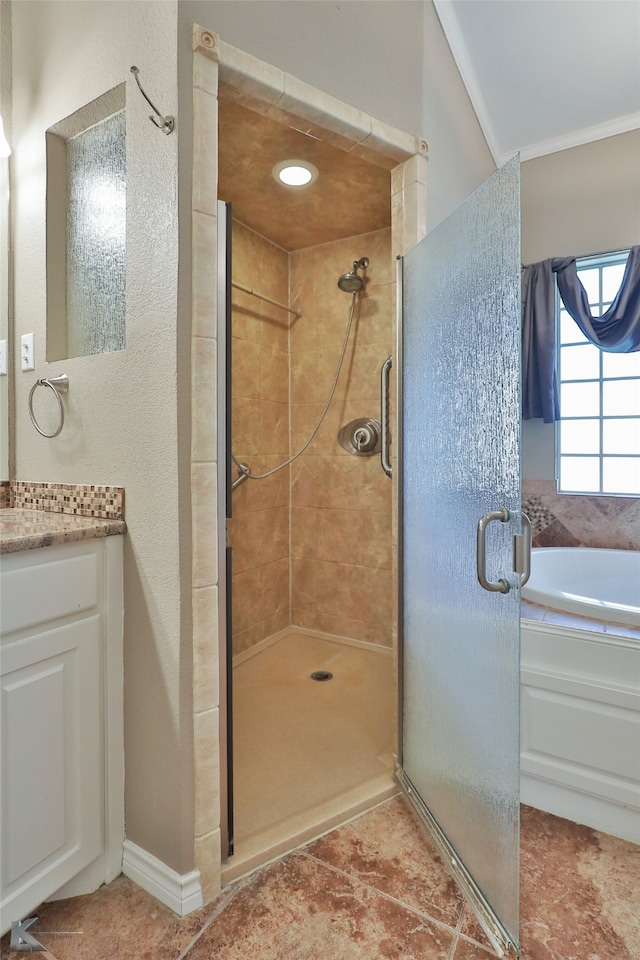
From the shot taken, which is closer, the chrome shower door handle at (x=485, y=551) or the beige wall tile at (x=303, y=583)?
the chrome shower door handle at (x=485, y=551)

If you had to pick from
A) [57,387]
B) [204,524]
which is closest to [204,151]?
[57,387]

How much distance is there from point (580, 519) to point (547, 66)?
214 cm

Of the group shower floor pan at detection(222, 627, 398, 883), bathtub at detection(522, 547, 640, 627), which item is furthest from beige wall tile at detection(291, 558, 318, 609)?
bathtub at detection(522, 547, 640, 627)

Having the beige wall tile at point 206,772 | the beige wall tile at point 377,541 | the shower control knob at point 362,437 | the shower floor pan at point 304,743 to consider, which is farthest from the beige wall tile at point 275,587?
the beige wall tile at point 206,772

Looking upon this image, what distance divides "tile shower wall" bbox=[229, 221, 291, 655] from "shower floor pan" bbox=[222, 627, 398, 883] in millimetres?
271

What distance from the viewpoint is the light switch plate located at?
1.58 m

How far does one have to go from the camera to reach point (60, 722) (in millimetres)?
1218

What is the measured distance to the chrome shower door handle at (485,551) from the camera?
110cm

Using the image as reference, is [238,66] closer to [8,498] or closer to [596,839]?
[8,498]

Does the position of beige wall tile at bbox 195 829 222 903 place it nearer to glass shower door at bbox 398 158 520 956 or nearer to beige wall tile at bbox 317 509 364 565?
glass shower door at bbox 398 158 520 956

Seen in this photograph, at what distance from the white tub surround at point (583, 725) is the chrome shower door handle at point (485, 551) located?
0.64 meters

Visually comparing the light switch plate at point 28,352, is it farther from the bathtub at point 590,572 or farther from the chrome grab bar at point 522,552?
the bathtub at point 590,572

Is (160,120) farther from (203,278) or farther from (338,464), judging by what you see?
(338,464)

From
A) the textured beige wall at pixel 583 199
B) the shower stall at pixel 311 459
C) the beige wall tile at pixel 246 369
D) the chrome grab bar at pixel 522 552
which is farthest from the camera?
the beige wall tile at pixel 246 369
